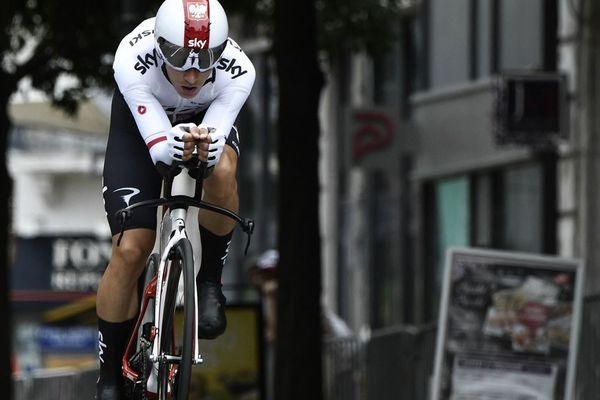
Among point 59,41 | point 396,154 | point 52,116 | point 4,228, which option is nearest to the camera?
point 4,228

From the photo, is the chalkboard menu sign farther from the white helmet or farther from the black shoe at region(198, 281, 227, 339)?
the white helmet

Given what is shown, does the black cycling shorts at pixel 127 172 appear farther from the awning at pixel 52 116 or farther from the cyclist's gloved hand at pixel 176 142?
the awning at pixel 52 116

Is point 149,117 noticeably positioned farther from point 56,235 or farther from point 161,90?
point 56,235

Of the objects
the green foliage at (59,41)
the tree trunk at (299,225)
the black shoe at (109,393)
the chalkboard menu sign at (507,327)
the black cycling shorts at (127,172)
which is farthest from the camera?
the green foliage at (59,41)

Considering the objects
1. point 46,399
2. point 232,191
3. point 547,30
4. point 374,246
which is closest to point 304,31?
point 547,30

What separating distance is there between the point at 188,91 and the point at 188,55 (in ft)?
0.96

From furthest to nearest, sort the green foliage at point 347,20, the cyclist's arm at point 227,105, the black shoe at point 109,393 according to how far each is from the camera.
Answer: the green foliage at point 347,20 → the black shoe at point 109,393 → the cyclist's arm at point 227,105

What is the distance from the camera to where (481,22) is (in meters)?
24.7

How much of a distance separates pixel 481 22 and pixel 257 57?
36.9 feet

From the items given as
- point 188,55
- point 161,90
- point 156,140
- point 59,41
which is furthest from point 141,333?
point 59,41

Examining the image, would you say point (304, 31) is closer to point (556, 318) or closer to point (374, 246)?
point (556, 318)

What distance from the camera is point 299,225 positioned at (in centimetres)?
1544

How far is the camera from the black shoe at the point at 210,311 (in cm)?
783

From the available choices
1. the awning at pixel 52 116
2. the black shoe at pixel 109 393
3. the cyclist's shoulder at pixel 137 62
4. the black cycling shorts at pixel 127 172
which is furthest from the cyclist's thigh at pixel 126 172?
the awning at pixel 52 116
